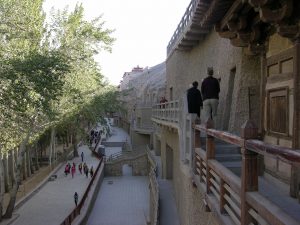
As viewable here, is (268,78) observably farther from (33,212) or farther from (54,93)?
(33,212)

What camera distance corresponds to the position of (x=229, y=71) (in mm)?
12039

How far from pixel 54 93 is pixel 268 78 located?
29.5 ft

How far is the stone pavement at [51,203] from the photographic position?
20266mm

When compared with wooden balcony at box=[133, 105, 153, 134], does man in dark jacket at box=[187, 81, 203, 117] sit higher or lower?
higher

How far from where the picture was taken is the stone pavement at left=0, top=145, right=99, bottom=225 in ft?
66.5

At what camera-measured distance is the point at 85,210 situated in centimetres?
2161

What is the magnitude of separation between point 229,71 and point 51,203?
16406mm

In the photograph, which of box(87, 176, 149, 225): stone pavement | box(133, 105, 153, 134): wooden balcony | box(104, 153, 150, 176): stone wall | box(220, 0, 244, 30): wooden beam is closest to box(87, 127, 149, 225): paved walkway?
box(87, 176, 149, 225): stone pavement

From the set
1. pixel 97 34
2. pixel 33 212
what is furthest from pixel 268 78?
pixel 33 212

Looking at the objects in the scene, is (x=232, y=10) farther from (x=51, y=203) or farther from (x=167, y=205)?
(x=51, y=203)

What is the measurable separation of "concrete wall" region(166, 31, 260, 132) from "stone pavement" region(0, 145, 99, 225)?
34.3 feet

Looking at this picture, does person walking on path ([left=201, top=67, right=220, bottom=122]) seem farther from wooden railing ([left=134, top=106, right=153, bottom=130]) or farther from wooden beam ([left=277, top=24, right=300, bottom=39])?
wooden railing ([left=134, top=106, right=153, bottom=130])

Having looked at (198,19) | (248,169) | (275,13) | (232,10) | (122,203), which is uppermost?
(198,19)

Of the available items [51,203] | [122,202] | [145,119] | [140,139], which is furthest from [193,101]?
[140,139]
